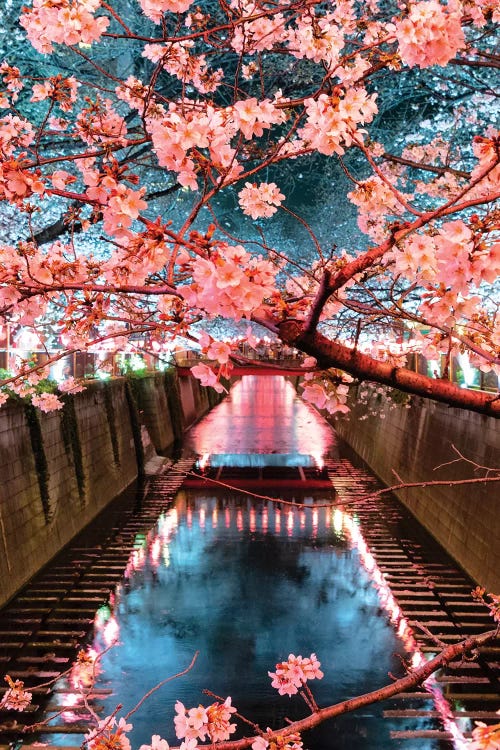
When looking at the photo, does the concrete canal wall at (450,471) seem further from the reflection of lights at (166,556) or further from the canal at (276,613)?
the reflection of lights at (166,556)

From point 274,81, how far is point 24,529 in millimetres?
10424

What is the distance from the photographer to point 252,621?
12.1 meters

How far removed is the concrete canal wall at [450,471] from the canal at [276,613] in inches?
20.4

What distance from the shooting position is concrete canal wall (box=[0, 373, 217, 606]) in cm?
1296

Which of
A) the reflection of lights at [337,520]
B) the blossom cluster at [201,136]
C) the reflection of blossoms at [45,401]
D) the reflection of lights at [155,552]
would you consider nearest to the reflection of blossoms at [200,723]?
the blossom cluster at [201,136]

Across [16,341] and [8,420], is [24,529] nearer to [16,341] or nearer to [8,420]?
[8,420]

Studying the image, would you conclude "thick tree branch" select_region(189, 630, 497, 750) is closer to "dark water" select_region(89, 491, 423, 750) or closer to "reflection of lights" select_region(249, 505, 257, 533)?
"dark water" select_region(89, 491, 423, 750)

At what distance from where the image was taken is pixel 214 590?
13.7 metres

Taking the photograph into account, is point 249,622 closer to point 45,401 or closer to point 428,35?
point 45,401

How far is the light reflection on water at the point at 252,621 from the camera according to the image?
29.9 ft

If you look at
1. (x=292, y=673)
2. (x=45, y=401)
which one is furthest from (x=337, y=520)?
(x=292, y=673)

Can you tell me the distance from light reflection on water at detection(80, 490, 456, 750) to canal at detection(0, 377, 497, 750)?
0.03 m

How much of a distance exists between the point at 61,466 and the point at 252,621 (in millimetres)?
6616

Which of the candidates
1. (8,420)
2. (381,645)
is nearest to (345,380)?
(381,645)
